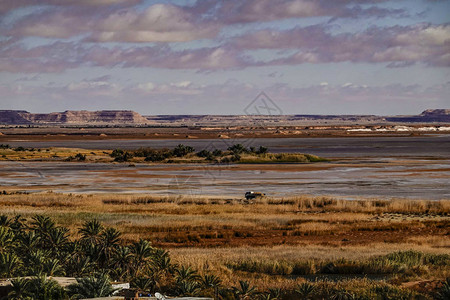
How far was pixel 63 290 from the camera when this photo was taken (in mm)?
13227

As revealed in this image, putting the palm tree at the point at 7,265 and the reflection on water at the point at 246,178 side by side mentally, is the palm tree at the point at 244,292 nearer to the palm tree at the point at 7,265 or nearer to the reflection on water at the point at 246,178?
the palm tree at the point at 7,265

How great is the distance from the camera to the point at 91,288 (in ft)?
43.0

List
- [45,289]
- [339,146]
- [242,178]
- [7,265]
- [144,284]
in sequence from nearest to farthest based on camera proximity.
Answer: [45,289], [7,265], [144,284], [242,178], [339,146]

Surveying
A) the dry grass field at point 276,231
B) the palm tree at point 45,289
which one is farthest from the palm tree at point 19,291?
the dry grass field at point 276,231

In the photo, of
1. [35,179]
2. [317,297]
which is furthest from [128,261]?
[35,179]

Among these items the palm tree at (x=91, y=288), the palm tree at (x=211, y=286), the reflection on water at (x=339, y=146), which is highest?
the palm tree at (x=91, y=288)

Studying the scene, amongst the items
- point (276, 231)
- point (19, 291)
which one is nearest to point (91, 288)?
point (19, 291)

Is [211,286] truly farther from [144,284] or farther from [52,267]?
[52,267]

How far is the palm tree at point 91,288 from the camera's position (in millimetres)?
13013

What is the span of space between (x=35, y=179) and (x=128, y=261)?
160ft

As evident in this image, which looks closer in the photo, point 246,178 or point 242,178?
point 246,178

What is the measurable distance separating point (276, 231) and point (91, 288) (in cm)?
2030

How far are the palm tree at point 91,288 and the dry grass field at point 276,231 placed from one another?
19.8 ft

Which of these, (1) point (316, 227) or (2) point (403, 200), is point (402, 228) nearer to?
(1) point (316, 227)
